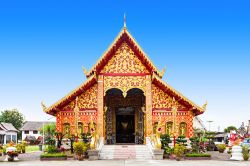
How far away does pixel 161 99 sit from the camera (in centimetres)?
2447

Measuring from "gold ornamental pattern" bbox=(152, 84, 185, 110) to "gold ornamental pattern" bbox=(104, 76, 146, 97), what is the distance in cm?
93

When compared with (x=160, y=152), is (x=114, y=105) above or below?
above

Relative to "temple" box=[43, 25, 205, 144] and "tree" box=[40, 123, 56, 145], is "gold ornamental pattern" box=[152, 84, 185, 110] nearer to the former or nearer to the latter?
"temple" box=[43, 25, 205, 144]

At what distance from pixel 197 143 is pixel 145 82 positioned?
5.20 metres

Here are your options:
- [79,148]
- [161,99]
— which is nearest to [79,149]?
[79,148]

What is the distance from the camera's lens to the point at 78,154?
2006 cm

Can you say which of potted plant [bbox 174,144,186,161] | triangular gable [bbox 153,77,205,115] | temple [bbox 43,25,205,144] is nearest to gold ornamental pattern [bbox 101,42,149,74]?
temple [bbox 43,25,205,144]

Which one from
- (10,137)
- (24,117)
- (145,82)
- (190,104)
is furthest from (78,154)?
(24,117)

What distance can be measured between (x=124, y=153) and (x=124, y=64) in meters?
5.99

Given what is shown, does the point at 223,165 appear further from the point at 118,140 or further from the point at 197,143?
the point at 118,140

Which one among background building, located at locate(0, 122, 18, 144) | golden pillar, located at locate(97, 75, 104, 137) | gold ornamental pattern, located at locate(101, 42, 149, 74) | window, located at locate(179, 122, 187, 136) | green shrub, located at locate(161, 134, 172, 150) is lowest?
background building, located at locate(0, 122, 18, 144)

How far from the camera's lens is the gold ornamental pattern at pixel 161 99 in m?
24.4

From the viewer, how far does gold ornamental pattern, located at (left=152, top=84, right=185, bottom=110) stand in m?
24.4

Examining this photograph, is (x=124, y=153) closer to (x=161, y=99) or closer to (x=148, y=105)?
(x=148, y=105)
